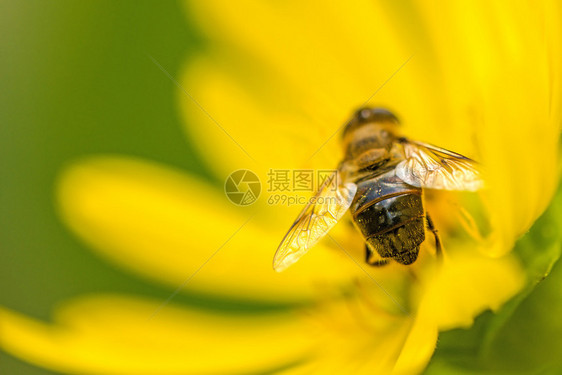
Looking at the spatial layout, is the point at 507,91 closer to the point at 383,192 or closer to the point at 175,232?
the point at 383,192

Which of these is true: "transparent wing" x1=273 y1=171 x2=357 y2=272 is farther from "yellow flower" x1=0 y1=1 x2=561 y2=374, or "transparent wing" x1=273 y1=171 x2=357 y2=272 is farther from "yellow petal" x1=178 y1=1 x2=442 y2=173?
"yellow petal" x1=178 y1=1 x2=442 y2=173

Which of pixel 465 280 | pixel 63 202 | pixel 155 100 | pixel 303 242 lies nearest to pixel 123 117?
pixel 155 100

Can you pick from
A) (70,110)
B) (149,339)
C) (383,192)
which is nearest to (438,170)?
(383,192)

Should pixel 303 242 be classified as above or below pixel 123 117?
below

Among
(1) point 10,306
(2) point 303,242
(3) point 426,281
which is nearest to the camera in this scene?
(2) point 303,242

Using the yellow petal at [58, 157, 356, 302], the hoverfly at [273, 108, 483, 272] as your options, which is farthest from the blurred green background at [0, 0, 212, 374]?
the hoverfly at [273, 108, 483, 272]

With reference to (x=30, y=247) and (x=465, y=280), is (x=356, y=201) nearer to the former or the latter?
(x=465, y=280)
